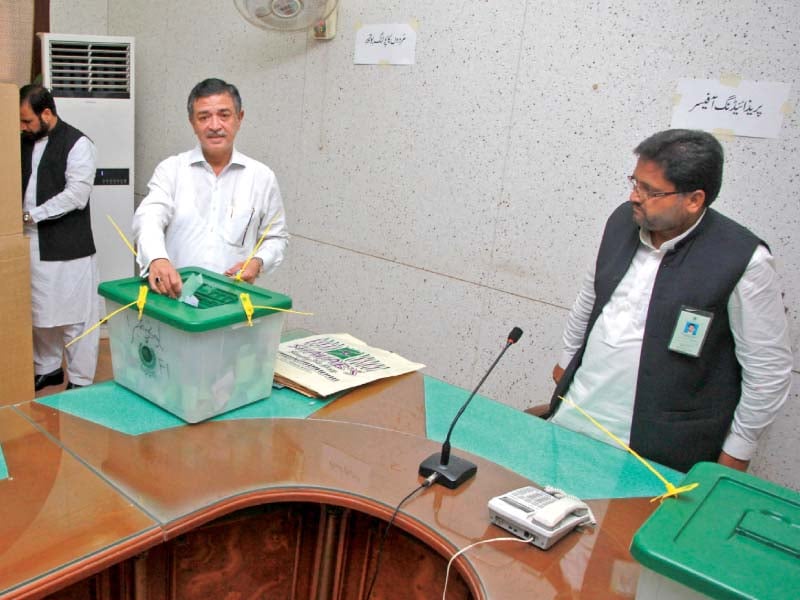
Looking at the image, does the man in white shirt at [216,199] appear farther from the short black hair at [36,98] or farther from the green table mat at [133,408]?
the short black hair at [36,98]

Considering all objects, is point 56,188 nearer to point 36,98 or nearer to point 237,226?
point 36,98

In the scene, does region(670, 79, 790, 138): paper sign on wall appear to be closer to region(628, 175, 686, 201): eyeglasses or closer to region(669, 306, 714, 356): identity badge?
region(628, 175, 686, 201): eyeglasses

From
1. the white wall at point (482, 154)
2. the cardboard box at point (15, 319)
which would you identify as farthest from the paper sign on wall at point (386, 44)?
the cardboard box at point (15, 319)

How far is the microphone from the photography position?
1.27m

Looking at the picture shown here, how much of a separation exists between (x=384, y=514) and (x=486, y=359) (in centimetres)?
155

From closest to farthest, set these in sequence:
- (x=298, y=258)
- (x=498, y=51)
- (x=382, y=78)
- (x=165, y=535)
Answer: (x=165, y=535) → (x=498, y=51) → (x=382, y=78) → (x=298, y=258)

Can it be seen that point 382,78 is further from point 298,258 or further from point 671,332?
point 671,332

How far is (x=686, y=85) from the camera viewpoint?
6.78ft

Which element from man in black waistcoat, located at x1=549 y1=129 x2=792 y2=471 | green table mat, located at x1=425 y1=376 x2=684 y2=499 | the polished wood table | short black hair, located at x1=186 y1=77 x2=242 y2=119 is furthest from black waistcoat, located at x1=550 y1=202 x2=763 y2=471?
short black hair, located at x1=186 y1=77 x2=242 y2=119

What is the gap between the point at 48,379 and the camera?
3229 mm

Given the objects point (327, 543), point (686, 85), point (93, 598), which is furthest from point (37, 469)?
point (686, 85)

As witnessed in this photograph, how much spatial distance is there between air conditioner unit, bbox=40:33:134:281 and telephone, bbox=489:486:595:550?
3.30 m

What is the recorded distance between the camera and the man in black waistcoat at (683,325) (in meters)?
1.58

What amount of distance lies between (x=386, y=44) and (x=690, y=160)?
169cm
